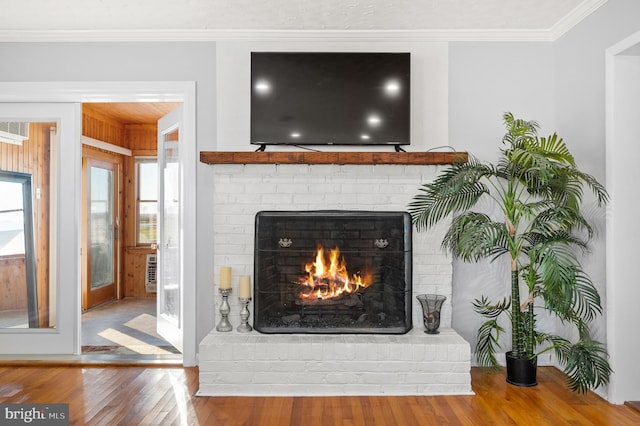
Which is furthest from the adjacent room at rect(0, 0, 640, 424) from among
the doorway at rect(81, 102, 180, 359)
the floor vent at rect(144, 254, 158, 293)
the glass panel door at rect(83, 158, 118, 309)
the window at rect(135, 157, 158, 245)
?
the window at rect(135, 157, 158, 245)

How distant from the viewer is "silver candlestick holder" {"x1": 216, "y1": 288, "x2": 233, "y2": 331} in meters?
3.27

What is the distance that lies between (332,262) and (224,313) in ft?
2.72

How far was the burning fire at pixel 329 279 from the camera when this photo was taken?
3385 mm

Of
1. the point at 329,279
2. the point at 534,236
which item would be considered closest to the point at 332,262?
the point at 329,279

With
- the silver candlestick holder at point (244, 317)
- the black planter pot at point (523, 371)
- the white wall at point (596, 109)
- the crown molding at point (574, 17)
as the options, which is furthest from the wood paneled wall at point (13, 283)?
the crown molding at point (574, 17)

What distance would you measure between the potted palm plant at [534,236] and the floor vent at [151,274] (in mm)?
4250

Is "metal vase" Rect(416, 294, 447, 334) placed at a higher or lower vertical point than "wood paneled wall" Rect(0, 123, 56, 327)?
lower

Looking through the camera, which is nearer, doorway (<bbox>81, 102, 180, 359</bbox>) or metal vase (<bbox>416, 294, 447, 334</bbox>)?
metal vase (<bbox>416, 294, 447, 334</bbox>)

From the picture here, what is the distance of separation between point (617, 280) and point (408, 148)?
1572mm

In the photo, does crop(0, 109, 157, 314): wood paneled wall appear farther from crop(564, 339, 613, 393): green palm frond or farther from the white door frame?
crop(564, 339, 613, 393): green palm frond

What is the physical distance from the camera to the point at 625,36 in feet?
8.89

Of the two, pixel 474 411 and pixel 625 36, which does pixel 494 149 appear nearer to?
pixel 625 36

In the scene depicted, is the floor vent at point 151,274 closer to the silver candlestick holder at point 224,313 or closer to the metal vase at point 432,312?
the silver candlestick holder at point 224,313

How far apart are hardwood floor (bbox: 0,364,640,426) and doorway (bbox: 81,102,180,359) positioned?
62.8 inches
